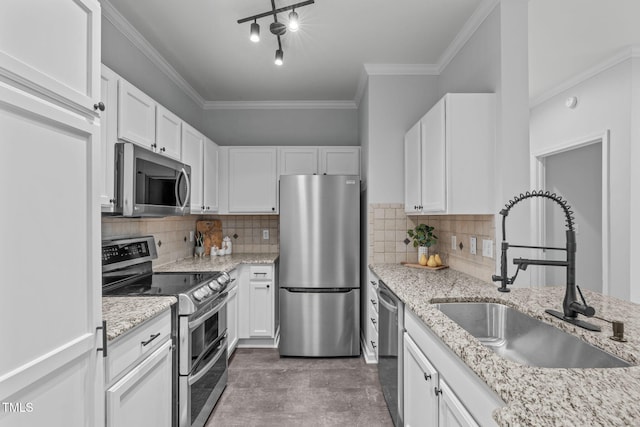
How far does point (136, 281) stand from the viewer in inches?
91.4

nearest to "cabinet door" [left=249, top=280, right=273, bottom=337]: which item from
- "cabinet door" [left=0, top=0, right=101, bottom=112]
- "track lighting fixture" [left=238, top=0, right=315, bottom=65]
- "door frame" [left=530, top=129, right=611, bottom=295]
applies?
"track lighting fixture" [left=238, top=0, right=315, bottom=65]

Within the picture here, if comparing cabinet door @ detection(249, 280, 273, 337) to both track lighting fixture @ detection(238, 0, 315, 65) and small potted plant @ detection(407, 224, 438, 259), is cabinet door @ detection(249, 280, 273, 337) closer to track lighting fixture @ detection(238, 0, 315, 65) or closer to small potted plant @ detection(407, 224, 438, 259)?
small potted plant @ detection(407, 224, 438, 259)

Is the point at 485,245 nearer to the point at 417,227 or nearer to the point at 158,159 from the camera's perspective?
the point at 417,227

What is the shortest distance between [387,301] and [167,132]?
6.64 feet

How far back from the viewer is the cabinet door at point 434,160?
88.7 inches

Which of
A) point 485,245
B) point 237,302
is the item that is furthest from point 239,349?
point 485,245

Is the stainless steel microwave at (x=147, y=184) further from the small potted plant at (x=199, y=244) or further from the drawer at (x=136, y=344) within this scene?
the small potted plant at (x=199, y=244)

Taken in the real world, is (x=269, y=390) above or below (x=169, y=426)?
below

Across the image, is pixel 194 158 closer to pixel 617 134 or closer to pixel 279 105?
pixel 279 105

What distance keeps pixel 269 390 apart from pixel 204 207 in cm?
174

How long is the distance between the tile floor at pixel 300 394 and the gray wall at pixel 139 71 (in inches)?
97.3

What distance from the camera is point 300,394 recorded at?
2.59 m

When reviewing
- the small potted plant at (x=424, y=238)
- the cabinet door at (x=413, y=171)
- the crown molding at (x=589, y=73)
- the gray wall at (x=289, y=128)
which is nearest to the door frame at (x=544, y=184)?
the crown molding at (x=589, y=73)

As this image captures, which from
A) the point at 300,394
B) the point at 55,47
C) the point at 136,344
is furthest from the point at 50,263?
the point at 300,394
